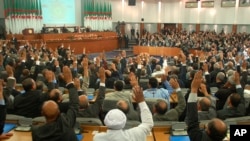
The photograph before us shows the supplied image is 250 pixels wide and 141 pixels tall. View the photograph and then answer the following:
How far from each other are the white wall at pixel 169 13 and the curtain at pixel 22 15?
28.2 feet

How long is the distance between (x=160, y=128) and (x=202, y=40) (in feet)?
54.2

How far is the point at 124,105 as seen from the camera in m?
3.85

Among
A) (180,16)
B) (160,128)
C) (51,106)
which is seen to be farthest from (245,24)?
(51,106)

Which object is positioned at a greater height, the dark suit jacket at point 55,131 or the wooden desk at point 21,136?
the dark suit jacket at point 55,131

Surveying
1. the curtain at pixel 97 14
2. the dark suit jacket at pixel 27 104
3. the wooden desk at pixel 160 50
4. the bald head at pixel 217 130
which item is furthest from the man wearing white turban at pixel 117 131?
the curtain at pixel 97 14

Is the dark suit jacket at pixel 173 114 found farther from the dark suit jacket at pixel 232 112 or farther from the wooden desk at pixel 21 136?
the wooden desk at pixel 21 136

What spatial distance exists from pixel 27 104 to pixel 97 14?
1803 centimetres

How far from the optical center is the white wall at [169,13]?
24.1m

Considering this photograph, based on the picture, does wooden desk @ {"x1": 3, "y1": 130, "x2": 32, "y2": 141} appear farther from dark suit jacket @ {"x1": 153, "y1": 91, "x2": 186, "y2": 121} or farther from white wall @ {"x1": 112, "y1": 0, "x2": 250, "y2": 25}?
white wall @ {"x1": 112, "y1": 0, "x2": 250, "y2": 25}

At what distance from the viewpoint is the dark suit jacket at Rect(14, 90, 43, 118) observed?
4.48 meters

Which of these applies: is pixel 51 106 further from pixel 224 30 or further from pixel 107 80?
pixel 224 30

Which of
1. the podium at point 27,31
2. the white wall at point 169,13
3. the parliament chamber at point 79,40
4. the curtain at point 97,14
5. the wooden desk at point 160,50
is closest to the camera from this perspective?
the parliament chamber at point 79,40

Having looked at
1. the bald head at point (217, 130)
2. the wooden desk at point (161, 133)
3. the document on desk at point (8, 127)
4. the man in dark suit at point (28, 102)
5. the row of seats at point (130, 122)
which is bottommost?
the wooden desk at point (161, 133)

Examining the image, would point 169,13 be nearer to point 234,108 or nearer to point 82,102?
point 234,108
